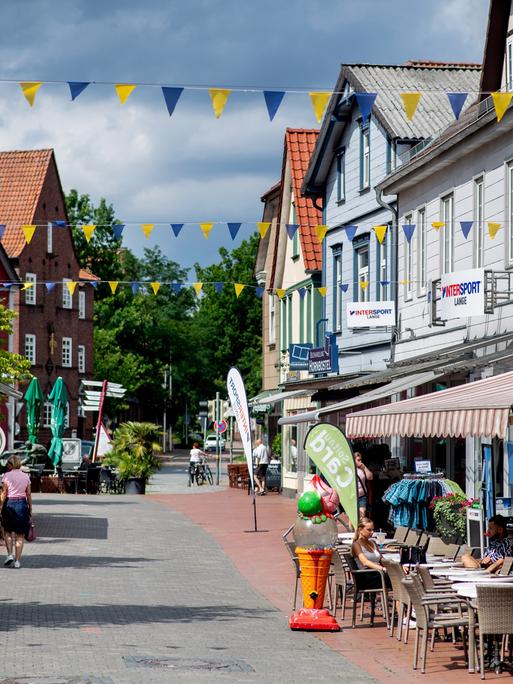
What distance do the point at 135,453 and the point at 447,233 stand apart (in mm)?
19671

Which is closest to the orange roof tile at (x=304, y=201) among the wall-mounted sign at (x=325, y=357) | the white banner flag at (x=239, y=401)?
the wall-mounted sign at (x=325, y=357)

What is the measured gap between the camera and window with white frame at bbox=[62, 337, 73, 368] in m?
75.2

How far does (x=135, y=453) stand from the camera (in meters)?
43.5

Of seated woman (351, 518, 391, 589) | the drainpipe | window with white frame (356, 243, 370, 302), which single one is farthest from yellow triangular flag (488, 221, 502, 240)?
window with white frame (356, 243, 370, 302)

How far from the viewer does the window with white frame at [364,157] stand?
33594mm

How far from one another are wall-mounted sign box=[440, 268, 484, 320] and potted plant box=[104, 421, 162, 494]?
22.0 m

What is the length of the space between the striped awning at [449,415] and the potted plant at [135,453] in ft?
85.8

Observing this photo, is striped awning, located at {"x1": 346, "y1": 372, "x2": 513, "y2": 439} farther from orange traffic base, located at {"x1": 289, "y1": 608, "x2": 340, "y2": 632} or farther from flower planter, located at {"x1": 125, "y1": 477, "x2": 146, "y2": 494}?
flower planter, located at {"x1": 125, "y1": 477, "x2": 146, "y2": 494}

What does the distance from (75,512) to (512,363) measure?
14398 millimetres

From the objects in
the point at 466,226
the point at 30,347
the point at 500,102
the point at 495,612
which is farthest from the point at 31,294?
the point at 495,612

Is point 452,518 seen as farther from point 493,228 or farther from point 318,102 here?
point 318,102

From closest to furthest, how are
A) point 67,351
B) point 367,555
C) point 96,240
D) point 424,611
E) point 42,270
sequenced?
point 424,611
point 367,555
point 42,270
point 67,351
point 96,240

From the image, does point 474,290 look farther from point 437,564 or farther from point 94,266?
point 94,266

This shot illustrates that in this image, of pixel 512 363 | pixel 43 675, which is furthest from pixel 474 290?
pixel 43 675
